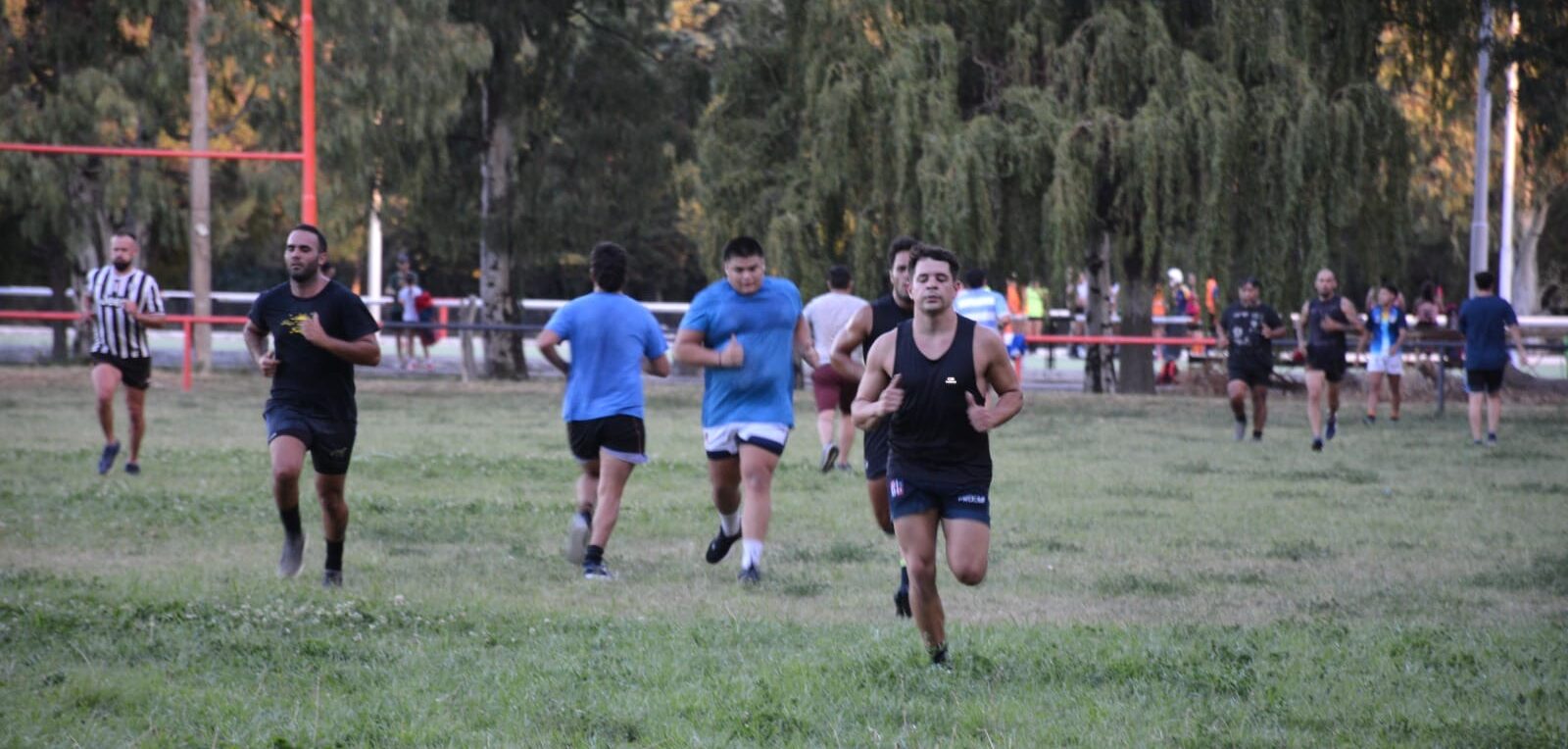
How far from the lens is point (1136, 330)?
98.7 feet

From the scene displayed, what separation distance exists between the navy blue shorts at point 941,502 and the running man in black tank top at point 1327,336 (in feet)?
48.8

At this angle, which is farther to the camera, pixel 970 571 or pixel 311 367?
pixel 311 367

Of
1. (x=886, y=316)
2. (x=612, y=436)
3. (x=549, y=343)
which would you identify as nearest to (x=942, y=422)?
(x=886, y=316)

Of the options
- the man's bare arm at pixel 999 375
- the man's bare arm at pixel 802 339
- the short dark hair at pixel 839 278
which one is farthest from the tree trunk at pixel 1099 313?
the man's bare arm at pixel 999 375

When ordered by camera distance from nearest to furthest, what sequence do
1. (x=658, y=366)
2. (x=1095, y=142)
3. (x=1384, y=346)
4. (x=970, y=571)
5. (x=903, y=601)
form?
(x=970, y=571) < (x=903, y=601) < (x=658, y=366) < (x=1384, y=346) < (x=1095, y=142)

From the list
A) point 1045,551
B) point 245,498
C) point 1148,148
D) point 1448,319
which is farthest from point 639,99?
point 1045,551

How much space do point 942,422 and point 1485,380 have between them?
1545 cm

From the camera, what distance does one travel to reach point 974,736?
6.53 meters

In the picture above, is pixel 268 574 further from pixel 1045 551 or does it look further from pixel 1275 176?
pixel 1275 176

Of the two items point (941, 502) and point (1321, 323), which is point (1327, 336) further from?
point (941, 502)

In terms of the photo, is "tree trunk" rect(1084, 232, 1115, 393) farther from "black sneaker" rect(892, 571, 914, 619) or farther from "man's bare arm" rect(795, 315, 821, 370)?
"black sneaker" rect(892, 571, 914, 619)

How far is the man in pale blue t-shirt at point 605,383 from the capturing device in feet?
35.6

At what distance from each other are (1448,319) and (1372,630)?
33.1m

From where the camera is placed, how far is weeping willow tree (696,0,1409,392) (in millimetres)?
26219
